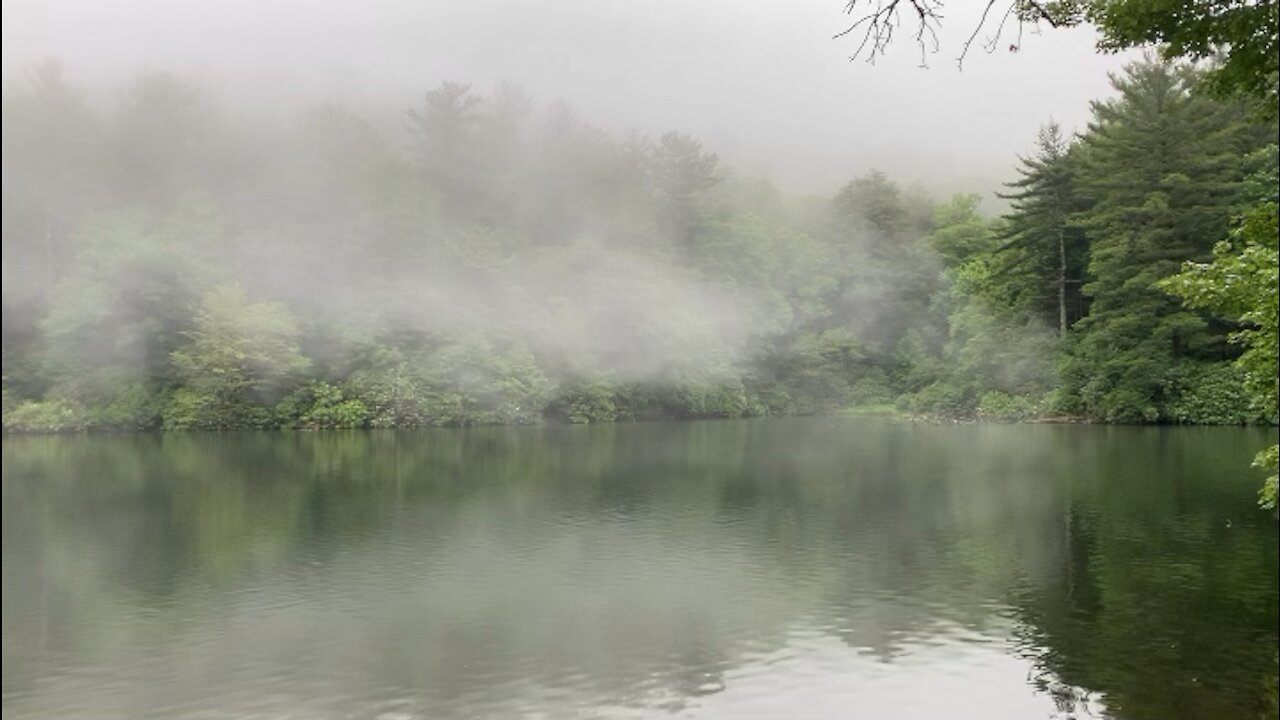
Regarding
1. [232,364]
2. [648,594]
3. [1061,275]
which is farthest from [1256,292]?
[232,364]

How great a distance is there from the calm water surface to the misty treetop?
17.0 meters

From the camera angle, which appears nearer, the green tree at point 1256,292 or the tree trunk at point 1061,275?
the green tree at point 1256,292

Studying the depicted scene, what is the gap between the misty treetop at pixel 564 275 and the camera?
4428 cm

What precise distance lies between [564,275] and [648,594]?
52.5 m

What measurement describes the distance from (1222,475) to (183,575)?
923 inches

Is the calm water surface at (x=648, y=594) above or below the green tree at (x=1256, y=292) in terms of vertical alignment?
below

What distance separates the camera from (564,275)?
2638 inches

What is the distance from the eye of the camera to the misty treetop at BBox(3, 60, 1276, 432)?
4428cm

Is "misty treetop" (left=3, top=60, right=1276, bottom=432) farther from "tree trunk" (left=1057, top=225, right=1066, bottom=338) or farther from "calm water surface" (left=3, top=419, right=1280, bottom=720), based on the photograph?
"calm water surface" (left=3, top=419, right=1280, bottom=720)

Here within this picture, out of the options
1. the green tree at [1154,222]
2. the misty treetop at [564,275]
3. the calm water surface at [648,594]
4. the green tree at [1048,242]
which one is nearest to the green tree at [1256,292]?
the calm water surface at [648,594]

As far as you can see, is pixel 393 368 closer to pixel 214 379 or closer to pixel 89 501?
pixel 214 379

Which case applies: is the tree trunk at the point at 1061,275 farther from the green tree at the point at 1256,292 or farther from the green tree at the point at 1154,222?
the green tree at the point at 1256,292

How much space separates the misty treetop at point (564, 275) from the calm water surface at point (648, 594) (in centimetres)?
1696

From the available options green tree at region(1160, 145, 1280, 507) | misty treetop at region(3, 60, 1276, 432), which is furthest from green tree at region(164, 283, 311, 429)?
green tree at region(1160, 145, 1280, 507)
